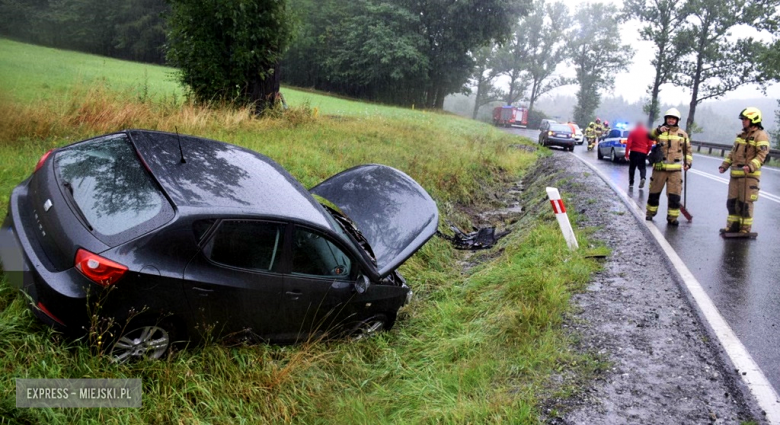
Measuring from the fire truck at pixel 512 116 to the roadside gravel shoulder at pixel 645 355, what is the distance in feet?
185

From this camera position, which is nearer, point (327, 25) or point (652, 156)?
point (652, 156)

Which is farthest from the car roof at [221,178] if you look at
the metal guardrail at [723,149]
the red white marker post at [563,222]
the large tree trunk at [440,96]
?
the large tree trunk at [440,96]

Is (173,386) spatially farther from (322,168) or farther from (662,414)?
(322,168)

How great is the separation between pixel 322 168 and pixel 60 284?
6463 millimetres

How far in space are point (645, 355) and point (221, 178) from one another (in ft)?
11.9

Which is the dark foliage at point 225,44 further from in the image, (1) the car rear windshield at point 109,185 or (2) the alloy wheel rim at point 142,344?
(2) the alloy wheel rim at point 142,344

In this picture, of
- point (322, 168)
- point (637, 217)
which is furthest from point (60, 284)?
point (637, 217)

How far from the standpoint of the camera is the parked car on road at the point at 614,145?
739 inches

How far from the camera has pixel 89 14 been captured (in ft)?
118

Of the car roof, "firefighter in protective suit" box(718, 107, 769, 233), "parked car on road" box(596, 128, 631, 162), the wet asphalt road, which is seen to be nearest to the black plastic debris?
the wet asphalt road

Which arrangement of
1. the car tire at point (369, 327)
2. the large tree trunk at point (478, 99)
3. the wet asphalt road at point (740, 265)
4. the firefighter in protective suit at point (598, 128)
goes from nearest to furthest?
1. the wet asphalt road at point (740, 265)
2. the car tire at point (369, 327)
3. the firefighter in protective suit at point (598, 128)
4. the large tree trunk at point (478, 99)

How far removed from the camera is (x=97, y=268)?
3.35 meters

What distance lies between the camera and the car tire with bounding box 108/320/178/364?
3621 millimetres

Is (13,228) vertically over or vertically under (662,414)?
over
